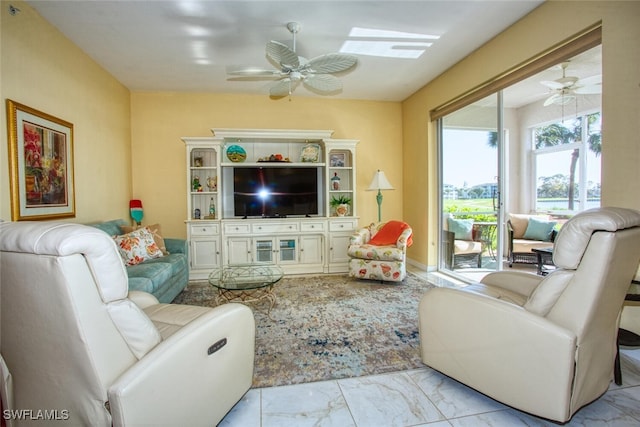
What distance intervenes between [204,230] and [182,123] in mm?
1706

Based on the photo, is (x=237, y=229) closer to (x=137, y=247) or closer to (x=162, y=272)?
(x=137, y=247)

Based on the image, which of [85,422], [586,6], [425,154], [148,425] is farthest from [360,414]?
[425,154]

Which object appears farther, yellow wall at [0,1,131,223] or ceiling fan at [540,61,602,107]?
ceiling fan at [540,61,602,107]

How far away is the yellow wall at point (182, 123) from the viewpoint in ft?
14.4

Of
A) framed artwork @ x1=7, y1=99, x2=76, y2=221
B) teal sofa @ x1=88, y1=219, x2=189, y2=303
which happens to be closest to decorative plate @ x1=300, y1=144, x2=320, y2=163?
teal sofa @ x1=88, y1=219, x2=189, y2=303

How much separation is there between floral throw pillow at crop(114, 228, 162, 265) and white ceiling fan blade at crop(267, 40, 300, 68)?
2322mm

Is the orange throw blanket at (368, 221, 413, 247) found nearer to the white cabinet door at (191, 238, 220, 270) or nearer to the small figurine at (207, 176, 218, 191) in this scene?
the white cabinet door at (191, 238, 220, 270)

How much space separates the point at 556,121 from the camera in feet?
13.3

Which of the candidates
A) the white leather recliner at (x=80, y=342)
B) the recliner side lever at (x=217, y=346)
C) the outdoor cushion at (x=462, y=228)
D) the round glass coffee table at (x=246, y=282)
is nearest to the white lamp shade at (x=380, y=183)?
the outdoor cushion at (x=462, y=228)

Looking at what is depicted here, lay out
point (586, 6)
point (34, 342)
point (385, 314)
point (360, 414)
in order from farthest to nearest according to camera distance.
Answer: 1. point (385, 314)
2. point (586, 6)
3. point (360, 414)
4. point (34, 342)

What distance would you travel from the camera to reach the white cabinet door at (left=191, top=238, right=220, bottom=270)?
4.07 m

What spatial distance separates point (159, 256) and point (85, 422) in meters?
2.53

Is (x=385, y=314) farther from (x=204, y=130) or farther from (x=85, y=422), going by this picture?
(x=204, y=130)

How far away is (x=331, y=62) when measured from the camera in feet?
8.23
